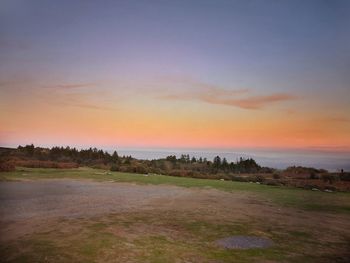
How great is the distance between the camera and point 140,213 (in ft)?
47.0

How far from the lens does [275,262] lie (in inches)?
333

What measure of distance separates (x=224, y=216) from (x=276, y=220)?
2.20m

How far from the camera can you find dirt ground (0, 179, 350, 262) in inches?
442

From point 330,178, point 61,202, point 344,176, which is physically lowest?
point 61,202

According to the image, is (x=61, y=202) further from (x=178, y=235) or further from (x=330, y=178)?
(x=330, y=178)

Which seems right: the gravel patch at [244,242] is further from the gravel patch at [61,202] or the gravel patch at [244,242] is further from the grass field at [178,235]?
the gravel patch at [61,202]

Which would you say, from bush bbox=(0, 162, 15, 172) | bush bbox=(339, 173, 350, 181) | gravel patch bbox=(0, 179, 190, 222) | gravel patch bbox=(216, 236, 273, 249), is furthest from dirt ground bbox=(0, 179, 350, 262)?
bush bbox=(339, 173, 350, 181)

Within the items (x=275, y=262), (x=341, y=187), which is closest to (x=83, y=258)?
Answer: (x=275, y=262)

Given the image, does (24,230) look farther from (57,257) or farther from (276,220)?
(276,220)

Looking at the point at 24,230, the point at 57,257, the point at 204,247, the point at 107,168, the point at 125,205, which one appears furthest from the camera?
the point at 107,168

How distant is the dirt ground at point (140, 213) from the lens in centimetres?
1122

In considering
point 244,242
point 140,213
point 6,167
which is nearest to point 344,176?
point 140,213

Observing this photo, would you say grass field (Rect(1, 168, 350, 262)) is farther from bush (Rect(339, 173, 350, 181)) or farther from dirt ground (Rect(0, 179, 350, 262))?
bush (Rect(339, 173, 350, 181))

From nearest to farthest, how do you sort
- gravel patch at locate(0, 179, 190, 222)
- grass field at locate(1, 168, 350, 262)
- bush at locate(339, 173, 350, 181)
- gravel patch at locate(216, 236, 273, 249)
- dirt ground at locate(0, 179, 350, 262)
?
grass field at locate(1, 168, 350, 262), gravel patch at locate(216, 236, 273, 249), dirt ground at locate(0, 179, 350, 262), gravel patch at locate(0, 179, 190, 222), bush at locate(339, 173, 350, 181)
